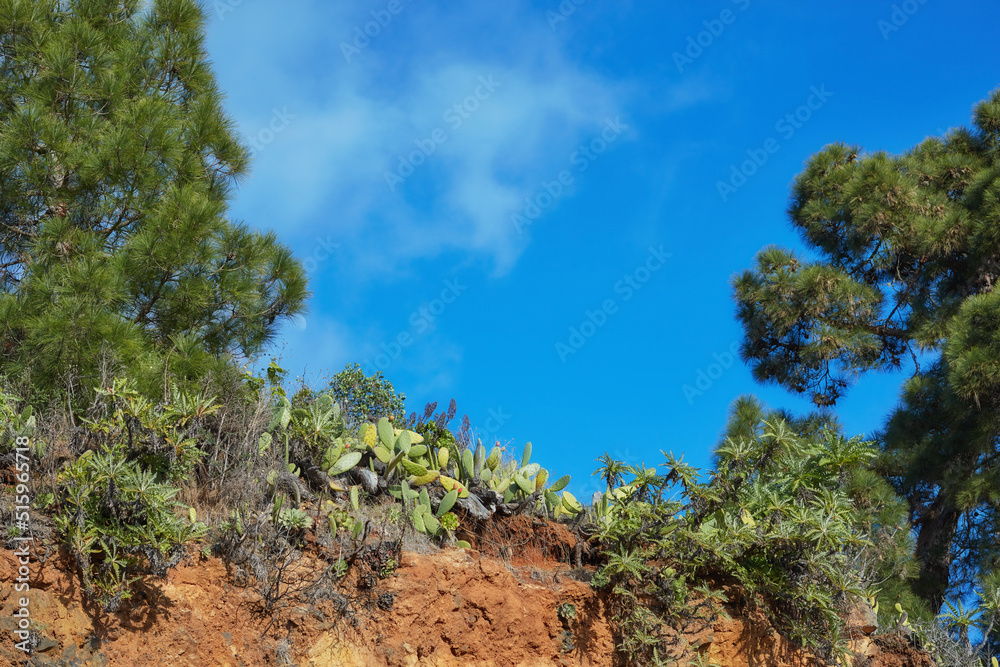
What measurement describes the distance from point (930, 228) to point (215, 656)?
12.3 m

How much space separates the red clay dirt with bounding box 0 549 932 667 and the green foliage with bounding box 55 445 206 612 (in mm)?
135

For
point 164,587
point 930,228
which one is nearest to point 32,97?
point 164,587

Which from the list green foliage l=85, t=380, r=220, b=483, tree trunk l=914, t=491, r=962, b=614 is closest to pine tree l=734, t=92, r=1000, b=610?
tree trunk l=914, t=491, r=962, b=614

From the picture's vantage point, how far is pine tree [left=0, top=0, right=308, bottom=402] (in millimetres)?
7961

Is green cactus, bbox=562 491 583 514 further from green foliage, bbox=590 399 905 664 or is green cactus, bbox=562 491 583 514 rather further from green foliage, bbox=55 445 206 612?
green foliage, bbox=55 445 206 612

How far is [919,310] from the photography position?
13977 mm

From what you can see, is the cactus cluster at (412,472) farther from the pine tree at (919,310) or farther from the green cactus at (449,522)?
the pine tree at (919,310)

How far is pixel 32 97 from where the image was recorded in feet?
30.1

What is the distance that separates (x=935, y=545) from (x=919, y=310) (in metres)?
3.75

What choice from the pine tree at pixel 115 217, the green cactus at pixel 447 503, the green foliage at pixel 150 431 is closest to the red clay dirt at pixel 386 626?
the green cactus at pixel 447 503

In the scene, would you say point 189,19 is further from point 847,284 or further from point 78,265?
point 847,284

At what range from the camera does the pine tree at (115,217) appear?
26.1 feet

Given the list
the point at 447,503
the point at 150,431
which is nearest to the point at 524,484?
the point at 447,503

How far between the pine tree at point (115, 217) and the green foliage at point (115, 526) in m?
2.31
